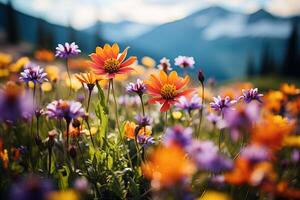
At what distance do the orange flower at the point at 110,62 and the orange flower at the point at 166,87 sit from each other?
15 centimetres

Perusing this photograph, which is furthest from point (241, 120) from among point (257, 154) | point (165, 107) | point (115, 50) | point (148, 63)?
point (148, 63)

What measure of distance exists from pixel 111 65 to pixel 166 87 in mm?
332

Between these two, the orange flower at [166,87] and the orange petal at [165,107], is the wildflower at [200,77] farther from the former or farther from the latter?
the orange petal at [165,107]

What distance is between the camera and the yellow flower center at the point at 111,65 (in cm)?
205

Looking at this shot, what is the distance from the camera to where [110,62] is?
206cm

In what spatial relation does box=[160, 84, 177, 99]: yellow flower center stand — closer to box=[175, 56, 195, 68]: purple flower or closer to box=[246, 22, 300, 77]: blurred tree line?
box=[175, 56, 195, 68]: purple flower

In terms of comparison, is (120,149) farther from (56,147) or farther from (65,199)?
(65,199)

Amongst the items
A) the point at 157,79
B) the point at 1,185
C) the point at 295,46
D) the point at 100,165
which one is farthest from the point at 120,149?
the point at 295,46

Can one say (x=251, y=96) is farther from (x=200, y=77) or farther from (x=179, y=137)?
(x=179, y=137)

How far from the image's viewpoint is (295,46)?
45031mm

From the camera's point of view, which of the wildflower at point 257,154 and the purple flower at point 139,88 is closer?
the wildflower at point 257,154

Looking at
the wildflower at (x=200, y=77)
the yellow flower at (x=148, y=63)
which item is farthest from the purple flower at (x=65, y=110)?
the yellow flower at (x=148, y=63)

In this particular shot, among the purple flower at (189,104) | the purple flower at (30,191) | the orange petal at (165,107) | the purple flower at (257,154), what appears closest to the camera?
the purple flower at (30,191)

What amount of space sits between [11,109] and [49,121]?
2035mm
